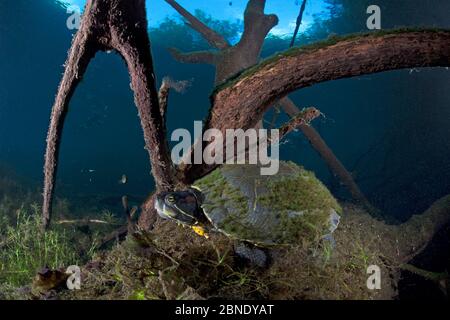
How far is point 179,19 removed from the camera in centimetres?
3291

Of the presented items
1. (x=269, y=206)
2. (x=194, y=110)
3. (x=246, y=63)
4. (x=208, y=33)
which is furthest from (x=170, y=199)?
(x=194, y=110)

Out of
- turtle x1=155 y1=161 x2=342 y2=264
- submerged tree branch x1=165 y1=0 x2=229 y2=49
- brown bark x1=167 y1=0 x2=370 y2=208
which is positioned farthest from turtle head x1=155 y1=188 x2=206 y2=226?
submerged tree branch x1=165 y1=0 x2=229 y2=49

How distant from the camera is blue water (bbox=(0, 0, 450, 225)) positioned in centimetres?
1771

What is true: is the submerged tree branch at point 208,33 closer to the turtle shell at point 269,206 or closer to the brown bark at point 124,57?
the turtle shell at point 269,206

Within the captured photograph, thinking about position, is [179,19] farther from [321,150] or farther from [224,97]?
[224,97]

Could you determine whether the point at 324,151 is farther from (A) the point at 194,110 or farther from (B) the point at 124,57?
(A) the point at 194,110

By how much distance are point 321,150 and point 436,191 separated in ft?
32.7

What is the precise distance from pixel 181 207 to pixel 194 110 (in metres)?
47.0

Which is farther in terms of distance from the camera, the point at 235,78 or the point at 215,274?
the point at 235,78

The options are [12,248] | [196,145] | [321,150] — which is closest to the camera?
[196,145]

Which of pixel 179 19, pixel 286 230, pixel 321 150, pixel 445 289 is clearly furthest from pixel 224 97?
pixel 179 19

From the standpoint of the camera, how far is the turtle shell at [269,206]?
3096mm

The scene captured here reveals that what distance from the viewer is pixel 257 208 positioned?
329 cm

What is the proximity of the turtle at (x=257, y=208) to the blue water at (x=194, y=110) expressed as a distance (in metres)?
1.45
